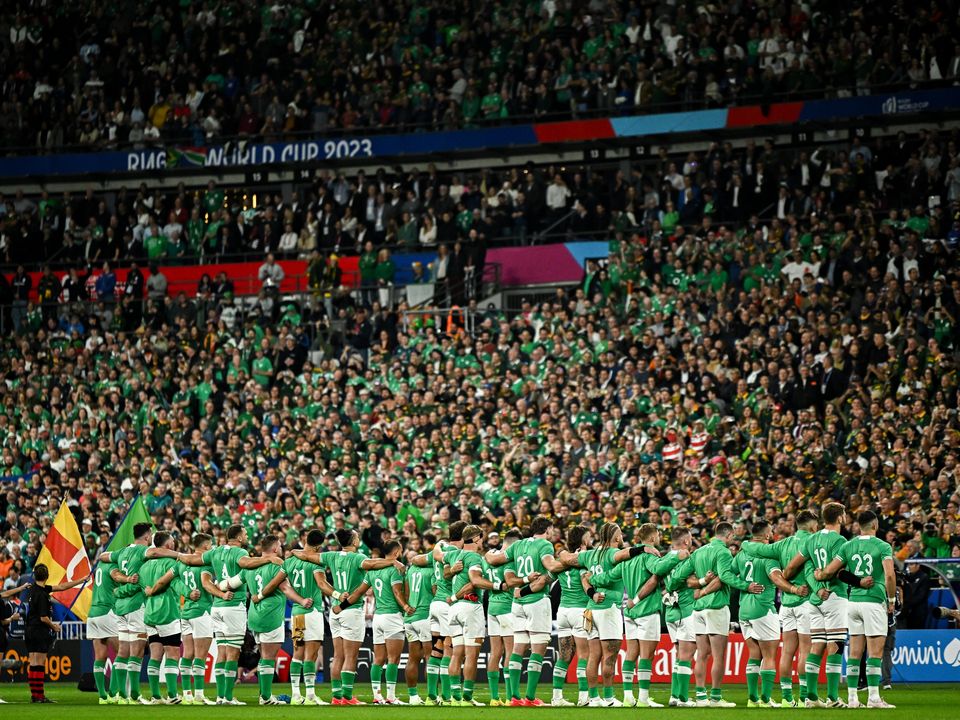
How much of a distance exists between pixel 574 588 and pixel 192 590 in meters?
5.53

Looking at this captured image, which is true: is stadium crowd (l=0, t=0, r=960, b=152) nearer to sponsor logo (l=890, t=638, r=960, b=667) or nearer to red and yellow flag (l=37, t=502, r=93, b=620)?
sponsor logo (l=890, t=638, r=960, b=667)

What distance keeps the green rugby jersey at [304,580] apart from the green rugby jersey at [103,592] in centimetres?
319

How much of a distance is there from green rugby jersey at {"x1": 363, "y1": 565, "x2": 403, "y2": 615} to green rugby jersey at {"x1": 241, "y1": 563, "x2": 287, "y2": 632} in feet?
4.04

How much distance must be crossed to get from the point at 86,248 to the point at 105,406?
30.4 feet

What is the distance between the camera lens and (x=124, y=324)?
131 feet

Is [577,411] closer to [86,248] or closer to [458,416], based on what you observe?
[458,416]

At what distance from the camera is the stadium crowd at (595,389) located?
26.8 meters

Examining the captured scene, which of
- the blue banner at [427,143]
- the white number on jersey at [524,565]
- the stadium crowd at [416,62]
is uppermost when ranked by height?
the stadium crowd at [416,62]

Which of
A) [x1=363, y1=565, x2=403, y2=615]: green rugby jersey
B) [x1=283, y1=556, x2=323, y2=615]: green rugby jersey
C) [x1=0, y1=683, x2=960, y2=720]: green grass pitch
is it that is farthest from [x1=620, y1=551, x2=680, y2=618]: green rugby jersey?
[x1=283, y1=556, x2=323, y2=615]: green rugby jersey

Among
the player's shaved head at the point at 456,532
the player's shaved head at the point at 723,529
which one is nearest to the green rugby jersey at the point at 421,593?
the player's shaved head at the point at 456,532

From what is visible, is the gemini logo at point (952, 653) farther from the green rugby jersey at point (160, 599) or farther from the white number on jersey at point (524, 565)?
the green rugby jersey at point (160, 599)

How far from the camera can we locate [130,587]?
22.0 metres

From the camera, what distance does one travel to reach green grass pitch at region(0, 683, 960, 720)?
17.6m

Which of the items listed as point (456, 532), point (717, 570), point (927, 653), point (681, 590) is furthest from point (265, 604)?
point (927, 653)
